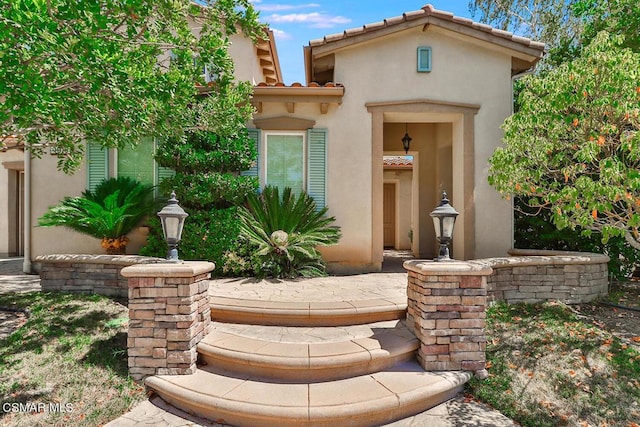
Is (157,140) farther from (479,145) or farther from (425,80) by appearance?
(479,145)

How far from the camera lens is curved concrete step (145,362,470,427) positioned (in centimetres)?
293

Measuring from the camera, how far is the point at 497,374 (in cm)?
369

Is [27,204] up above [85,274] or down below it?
above

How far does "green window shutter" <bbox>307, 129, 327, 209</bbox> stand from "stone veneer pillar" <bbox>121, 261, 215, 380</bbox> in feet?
13.9

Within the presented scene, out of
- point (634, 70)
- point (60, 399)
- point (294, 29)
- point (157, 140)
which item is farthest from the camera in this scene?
point (294, 29)

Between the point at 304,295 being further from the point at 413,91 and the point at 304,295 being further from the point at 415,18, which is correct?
the point at 415,18

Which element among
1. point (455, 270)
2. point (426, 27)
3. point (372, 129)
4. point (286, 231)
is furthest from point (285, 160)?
point (455, 270)

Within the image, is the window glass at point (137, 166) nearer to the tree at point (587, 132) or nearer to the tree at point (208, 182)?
the tree at point (208, 182)

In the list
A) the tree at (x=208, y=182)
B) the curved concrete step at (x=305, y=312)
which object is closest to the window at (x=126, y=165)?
the tree at (x=208, y=182)

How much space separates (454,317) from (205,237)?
473 cm

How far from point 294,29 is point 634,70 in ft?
21.8

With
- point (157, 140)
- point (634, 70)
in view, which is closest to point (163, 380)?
point (157, 140)

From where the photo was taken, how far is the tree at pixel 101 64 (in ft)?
10.5

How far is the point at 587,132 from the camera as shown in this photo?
485 centimetres
